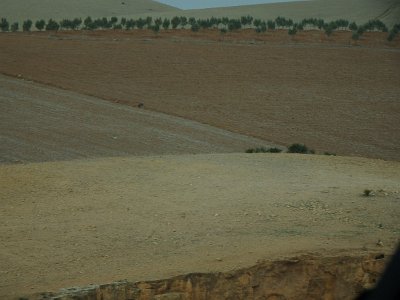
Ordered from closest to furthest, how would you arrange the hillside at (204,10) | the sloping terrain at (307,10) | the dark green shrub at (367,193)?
1. the dark green shrub at (367,193)
2. the sloping terrain at (307,10)
3. the hillside at (204,10)

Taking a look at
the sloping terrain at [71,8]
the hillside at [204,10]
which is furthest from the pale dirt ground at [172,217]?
the sloping terrain at [71,8]

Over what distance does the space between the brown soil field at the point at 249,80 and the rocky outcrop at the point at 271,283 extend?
56.6ft

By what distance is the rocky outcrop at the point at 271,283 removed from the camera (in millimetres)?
8078

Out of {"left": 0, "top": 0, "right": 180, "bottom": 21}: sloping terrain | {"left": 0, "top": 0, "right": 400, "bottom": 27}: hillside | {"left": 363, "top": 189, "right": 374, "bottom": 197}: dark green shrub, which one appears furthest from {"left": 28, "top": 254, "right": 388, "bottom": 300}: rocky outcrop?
{"left": 0, "top": 0, "right": 180, "bottom": 21}: sloping terrain

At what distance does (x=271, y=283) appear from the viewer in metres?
8.65

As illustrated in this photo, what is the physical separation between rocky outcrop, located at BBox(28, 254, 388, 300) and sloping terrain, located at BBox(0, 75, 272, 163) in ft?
41.5

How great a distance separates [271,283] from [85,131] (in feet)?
59.5

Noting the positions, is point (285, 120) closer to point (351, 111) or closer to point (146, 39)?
point (351, 111)

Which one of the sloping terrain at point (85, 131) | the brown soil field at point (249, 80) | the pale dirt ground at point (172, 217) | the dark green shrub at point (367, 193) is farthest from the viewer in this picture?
the brown soil field at point (249, 80)

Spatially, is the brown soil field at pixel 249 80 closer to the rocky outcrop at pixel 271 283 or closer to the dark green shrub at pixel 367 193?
the dark green shrub at pixel 367 193

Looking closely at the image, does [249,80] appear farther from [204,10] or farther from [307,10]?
[204,10]

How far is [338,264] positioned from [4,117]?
67.2ft

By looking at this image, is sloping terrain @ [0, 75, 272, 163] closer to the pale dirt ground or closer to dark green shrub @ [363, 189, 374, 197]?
the pale dirt ground

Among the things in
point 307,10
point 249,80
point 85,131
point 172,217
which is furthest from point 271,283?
point 307,10
